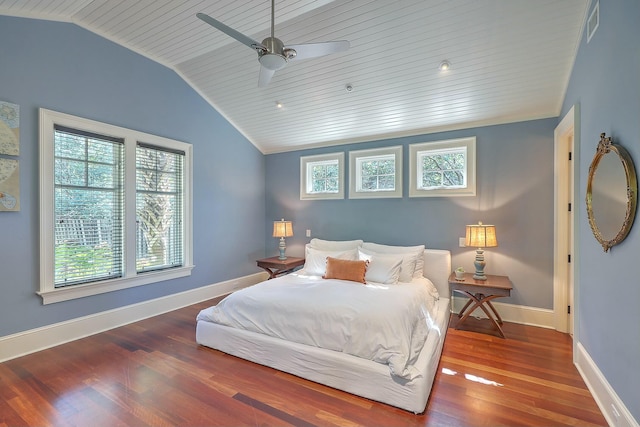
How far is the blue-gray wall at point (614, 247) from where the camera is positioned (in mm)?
1653

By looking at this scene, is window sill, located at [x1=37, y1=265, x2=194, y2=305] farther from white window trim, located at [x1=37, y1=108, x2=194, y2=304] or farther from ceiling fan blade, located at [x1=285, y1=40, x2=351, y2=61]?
ceiling fan blade, located at [x1=285, y1=40, x2=351, y2=61]

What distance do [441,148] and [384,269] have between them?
6.40ft

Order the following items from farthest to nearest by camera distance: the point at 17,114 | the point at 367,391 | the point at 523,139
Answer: the point at 523,139 < the point at 17,114 < the point at 367,391

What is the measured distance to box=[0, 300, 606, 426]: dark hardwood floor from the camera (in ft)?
6.41

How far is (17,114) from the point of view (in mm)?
2744

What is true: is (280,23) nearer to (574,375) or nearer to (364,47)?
(364,47)

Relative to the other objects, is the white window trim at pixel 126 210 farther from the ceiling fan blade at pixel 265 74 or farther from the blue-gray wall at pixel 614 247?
the blue-gray wall at pixel 614 247

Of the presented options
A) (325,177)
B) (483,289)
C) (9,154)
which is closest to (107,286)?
(9,154)

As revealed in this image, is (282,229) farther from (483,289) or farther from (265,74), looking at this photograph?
(483,289)

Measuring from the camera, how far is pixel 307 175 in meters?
5.29

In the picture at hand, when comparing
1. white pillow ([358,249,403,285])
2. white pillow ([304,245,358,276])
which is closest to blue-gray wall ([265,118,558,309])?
white pillow ([304,245,358,276])

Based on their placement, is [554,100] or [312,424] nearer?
[312,424]

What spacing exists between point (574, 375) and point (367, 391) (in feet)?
6.05

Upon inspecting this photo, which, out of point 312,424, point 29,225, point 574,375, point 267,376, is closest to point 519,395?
point 574,375
